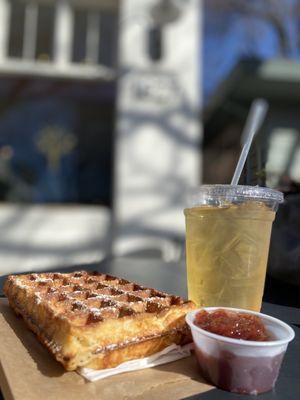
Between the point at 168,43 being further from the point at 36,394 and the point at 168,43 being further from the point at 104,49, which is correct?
the point at 36,394

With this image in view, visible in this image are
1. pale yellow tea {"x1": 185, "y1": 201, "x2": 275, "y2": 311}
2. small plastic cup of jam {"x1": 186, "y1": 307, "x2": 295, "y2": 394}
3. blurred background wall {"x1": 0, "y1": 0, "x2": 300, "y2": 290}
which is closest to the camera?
small plastic cup of jam {"x1": 186, "y1": 307, "x2": 295, "y2": 394}

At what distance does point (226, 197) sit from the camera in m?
0.88

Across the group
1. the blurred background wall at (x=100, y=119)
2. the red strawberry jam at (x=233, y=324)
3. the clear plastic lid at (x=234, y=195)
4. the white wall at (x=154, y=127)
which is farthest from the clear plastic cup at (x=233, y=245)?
the white wall at (x=154, y=127)

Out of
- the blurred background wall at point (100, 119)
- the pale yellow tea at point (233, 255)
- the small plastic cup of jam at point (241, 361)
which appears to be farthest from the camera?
the blurred background wall at point (100, 119)

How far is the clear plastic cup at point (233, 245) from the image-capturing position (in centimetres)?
87

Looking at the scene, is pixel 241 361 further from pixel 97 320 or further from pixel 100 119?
pixel 100 119

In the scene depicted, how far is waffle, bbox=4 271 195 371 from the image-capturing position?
2.13 feet

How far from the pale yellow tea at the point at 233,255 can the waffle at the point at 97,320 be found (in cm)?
9

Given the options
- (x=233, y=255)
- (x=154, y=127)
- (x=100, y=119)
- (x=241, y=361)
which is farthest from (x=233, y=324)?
(x=100, y=119)

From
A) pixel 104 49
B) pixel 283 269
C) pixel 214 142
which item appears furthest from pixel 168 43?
pixel 283 269

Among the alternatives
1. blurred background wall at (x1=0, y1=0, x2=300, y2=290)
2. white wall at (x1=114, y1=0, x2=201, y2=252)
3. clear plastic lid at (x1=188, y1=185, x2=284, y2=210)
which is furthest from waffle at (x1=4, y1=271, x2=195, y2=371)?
white wall at (x1=114, y1=0, x2=201, y2=252)

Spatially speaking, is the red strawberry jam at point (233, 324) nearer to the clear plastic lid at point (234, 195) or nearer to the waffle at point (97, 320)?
the waffle at point (97, 320)

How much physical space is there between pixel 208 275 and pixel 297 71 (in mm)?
4922

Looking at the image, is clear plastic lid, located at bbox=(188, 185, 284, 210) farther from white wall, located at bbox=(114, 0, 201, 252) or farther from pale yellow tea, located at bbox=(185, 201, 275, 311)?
white wall, located at bbox=(114, 0, 201, 252)
